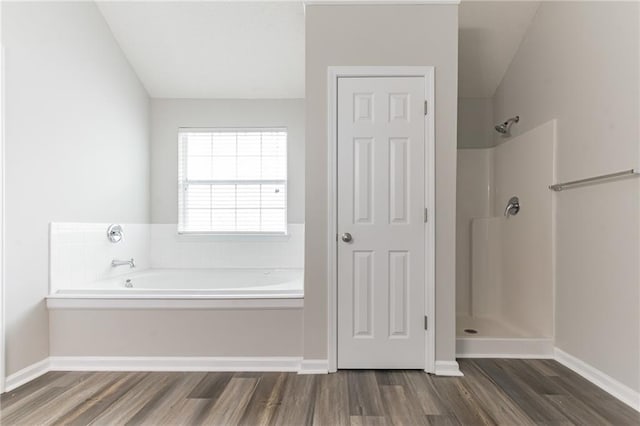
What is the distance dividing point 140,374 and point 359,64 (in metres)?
2.43

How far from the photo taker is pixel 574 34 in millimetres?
2197

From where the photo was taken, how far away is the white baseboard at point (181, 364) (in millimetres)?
2180

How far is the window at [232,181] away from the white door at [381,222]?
1.24m

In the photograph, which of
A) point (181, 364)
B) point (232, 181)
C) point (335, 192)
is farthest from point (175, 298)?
point (232, 181)

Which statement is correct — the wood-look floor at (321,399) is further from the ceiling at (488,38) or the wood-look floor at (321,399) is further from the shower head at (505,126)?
the ceiling at (488,38)

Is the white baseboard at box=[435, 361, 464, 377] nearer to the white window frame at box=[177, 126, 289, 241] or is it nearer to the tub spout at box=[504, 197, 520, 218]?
the tub spout at box=[504, 197, 520, 218]

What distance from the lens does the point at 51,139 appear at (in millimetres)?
2225

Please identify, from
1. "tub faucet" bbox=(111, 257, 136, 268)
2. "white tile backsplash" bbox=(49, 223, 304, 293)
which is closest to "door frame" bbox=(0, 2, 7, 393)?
"tub faucet" bbox=(111, 257, 136, 268)

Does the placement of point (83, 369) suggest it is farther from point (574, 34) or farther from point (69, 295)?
point (574, 34)

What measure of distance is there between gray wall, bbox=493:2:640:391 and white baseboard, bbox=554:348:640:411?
0.03 m

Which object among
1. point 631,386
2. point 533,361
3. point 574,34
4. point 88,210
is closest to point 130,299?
point 88,210

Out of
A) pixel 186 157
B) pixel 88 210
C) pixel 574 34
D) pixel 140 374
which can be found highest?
pixel 574 34

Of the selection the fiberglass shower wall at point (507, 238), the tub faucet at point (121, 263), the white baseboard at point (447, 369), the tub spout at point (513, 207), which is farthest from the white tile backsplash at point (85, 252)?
the tub spout at point (513, 207)

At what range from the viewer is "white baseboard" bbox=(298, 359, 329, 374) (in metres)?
2.15
